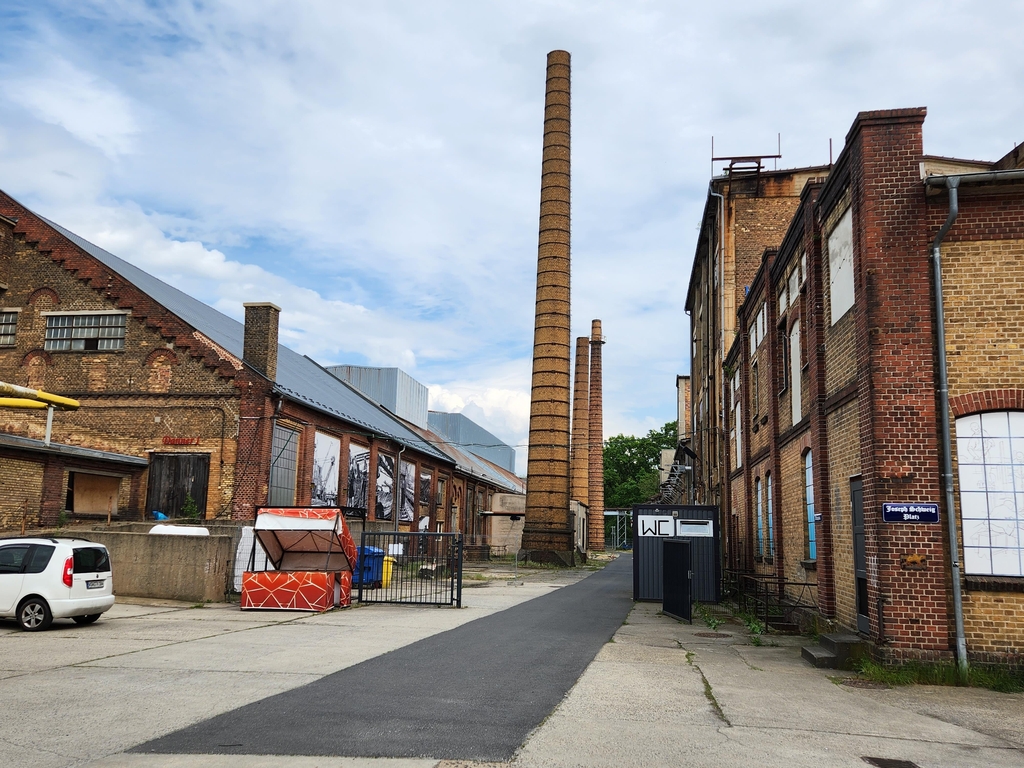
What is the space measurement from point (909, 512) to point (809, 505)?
17.3 feet

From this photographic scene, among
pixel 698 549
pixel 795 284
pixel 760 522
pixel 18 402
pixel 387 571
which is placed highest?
pixel 795 284

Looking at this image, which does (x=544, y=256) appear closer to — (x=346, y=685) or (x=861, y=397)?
(x=861, y=397)

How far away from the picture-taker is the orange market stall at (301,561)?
18.5m

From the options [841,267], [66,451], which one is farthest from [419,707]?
[66,451]

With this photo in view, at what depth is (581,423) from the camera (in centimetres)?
6112

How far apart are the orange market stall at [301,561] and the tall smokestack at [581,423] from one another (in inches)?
1585

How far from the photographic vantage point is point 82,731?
280 inches

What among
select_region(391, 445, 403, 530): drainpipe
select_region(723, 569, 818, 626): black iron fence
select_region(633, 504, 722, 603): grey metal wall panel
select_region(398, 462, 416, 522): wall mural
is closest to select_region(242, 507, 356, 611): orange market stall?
select_region(633, 504, 722, 603): grey metal wall panel

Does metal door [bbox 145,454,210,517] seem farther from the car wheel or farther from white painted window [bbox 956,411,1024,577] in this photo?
white painted window [bbox 956,411,1024,577]

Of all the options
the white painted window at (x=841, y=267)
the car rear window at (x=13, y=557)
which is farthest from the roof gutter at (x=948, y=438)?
the car rear window at (x=13, y=557)

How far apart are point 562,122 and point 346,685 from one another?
123 feet

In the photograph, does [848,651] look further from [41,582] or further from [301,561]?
[301,561]

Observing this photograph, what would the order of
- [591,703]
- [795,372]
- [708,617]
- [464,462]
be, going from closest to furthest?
[591,703], [795,372], [708,617], [464,462]

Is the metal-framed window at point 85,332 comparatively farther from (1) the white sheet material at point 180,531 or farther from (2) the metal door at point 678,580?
(2) the metal door at point 678,580
